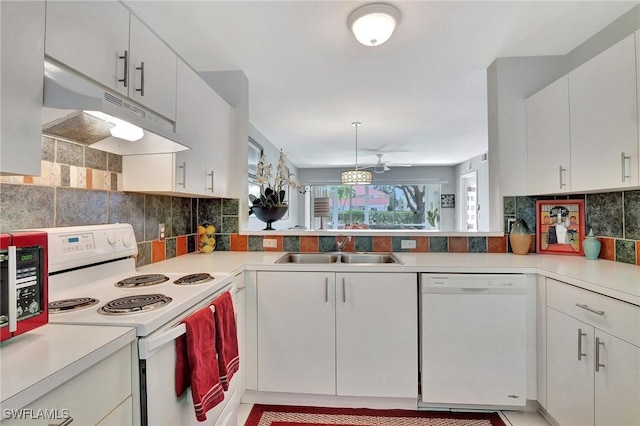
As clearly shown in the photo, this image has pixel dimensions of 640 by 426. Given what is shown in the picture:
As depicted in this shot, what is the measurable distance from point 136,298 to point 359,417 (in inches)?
56.1

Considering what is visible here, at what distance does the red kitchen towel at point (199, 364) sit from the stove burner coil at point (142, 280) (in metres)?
0.37

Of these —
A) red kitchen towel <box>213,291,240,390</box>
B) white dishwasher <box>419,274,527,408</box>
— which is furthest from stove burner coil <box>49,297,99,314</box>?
white dishwasher <box>419,274,527,408</box>

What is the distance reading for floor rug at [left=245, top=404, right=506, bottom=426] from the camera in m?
1.73

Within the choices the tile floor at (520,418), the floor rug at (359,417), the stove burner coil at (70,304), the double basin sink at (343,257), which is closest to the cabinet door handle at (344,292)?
the double basin sink at (343,257)

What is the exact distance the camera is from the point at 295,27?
1.87 meters

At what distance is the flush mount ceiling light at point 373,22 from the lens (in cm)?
164

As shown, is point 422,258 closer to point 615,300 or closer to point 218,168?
point 615,300

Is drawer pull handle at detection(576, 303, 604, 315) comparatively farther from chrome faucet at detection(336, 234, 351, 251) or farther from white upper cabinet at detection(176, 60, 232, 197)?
white upper cabinet at detection(176, 60, 232, 197)

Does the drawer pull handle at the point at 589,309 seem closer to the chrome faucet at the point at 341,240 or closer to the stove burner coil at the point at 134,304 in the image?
the chrome faucet at the point at 341,240

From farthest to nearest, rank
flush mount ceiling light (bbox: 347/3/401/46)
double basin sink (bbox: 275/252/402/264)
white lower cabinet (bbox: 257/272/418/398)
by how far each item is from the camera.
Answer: double basin sink (bbox: 275/252/402/264) → white lower cabinet (bbox: 257/272/418/398) → flush mount ceiling light (bbox: 347/3/401/46)

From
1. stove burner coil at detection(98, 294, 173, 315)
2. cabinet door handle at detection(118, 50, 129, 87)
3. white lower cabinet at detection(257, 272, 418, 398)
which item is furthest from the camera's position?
white lower cabinet at detection(257, 272, 418, 398)

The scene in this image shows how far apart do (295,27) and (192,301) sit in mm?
1678

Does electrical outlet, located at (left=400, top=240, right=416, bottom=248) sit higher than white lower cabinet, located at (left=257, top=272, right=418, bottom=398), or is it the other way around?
electrical outlet, located at (left=400, top=240, right=416, bottom=248)

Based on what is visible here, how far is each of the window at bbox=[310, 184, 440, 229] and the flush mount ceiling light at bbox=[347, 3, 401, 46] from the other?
617 centimetres
